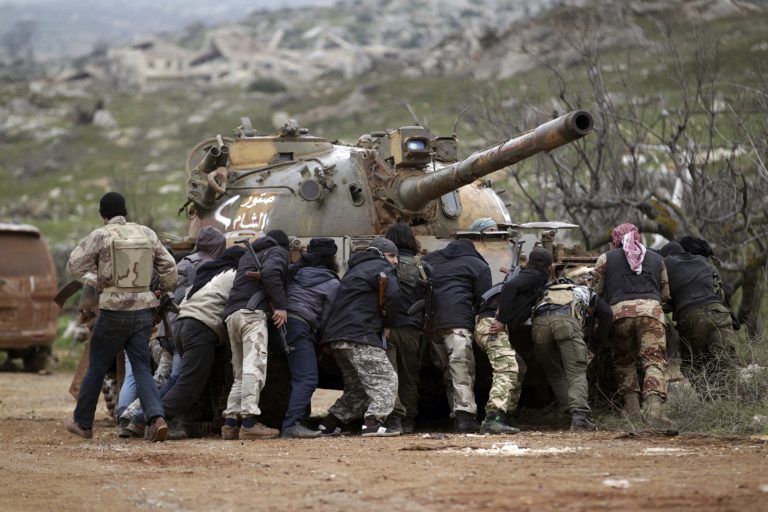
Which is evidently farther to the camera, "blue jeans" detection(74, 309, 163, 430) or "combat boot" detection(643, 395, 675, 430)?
"blue jeans" detection(74, 309, 163, 430)

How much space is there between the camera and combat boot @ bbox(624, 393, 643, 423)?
487 inches

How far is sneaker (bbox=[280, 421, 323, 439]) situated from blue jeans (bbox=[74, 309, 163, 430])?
105 centimetres

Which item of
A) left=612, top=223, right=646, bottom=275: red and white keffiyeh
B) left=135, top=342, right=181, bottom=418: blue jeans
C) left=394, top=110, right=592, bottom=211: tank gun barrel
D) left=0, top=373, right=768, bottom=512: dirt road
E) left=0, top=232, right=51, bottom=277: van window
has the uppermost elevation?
left=394, top=110, right=592, bottom=211: tank gun barrel

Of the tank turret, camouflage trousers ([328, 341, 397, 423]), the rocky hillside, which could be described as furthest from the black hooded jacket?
the rocky hillside

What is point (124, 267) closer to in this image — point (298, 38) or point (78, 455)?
point (78, 455)

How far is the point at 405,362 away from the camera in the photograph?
12.7 m

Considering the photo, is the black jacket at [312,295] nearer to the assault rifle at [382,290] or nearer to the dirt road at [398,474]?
the assault rifle at [382,290]

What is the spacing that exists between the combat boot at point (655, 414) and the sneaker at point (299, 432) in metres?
2.70

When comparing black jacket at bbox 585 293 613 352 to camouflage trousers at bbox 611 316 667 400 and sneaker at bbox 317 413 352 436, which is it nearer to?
camouflage trousers at bbox 611 316 667 400

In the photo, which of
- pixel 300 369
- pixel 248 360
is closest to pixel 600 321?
pixel 300 369

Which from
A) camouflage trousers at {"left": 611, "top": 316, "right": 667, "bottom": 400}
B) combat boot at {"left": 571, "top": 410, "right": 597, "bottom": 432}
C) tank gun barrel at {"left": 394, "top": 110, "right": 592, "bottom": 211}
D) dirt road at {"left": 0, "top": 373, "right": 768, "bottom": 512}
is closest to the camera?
dirt road at {"left": 0, "top": 373, "right": 768, "bottom": 512}

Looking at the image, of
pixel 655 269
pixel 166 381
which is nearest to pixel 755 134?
pixel 655 269

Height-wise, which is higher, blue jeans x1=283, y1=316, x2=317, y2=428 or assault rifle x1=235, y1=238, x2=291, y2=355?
assault rifle x1=235, y1=238, x2=291, y2=355

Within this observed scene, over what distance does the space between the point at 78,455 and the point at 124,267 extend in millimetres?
1634
